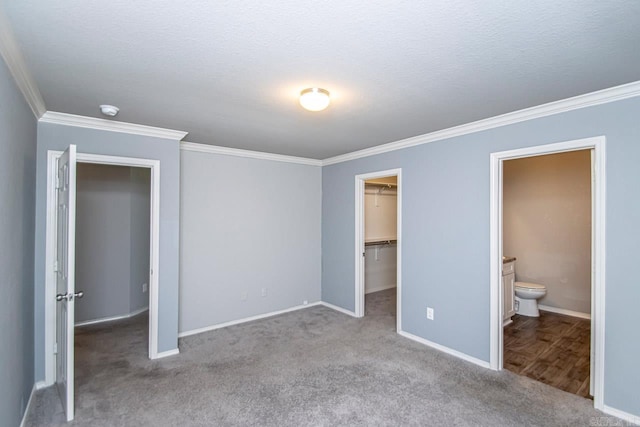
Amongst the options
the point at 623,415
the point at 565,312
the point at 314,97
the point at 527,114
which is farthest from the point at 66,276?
the point at 565,312

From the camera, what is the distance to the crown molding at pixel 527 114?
2.29 meters

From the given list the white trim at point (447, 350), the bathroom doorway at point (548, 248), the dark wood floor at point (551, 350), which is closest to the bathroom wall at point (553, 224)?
the bathroom doorway at point (548, 248)

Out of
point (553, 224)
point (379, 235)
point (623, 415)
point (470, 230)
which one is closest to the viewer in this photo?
point (623, 415)

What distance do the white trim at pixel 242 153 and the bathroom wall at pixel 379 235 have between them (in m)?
1.54

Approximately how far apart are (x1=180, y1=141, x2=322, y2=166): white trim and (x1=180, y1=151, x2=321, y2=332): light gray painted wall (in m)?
0.06

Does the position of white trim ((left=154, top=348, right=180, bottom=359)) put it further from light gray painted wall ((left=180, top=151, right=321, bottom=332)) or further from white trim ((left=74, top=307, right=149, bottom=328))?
white trim ((left=74, top=307, right=149, bottom=328))

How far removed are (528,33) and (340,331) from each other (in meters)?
3.47

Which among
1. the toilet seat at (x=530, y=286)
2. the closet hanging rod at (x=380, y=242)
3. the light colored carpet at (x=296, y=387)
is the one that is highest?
the closet hanging rod at (x=380, y=242)

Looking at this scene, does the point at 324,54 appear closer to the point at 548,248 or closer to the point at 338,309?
the point at 338,309

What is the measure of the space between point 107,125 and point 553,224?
5.74m

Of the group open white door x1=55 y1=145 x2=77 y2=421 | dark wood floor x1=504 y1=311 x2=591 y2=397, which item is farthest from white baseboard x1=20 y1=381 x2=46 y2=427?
dark wood floor x1=504 y1=311 x2=591 y2=397

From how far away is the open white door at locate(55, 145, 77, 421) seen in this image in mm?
2273

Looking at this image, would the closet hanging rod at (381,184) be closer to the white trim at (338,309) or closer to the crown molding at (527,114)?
the crown molding at (527,114)

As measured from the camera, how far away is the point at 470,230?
10.6 ft
